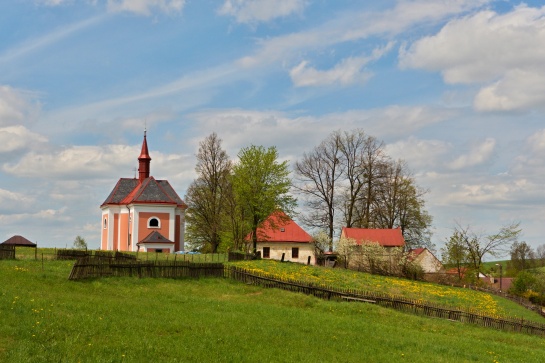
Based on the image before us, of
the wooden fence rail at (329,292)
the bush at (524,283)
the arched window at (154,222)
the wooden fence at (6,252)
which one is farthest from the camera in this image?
the bush at (524,283)

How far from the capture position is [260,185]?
5622cm

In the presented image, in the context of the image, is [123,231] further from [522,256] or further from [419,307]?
[522,256]

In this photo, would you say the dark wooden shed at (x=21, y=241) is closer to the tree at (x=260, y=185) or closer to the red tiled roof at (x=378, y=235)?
the tree at (x=260, y=185)

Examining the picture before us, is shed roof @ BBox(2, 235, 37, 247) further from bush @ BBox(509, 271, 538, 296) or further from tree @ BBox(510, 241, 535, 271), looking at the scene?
tree @ BBox(510, 241, 535, 271)

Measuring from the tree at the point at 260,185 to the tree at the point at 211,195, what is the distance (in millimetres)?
8504

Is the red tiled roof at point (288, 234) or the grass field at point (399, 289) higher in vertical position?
the red tiled roof at point (288, 234)

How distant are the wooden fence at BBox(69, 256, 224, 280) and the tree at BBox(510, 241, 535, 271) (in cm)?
9266

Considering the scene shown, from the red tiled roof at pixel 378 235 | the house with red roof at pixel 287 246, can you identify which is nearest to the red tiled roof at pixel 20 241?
the house with red roof at pixel 287 246

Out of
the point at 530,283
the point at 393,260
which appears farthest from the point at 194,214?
the point at 530,283

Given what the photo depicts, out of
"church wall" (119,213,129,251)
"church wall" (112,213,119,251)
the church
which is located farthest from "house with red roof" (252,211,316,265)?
"church wall" (112,213,119,251)

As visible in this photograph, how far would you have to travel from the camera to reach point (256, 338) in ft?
56.3

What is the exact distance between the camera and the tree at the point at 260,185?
5606 centimetres

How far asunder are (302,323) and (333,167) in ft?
151

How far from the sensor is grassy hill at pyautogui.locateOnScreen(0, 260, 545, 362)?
14.6 metres
